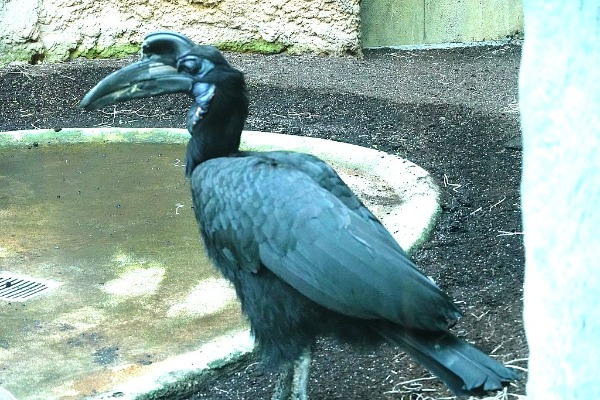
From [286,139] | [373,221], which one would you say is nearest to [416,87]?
[286,139]

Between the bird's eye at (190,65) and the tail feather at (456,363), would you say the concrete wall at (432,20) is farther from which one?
the tail feather at (456,363)

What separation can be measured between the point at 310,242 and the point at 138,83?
3.53 feet

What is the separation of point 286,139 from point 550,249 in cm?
443

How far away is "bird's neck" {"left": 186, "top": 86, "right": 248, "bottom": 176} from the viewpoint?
358cm

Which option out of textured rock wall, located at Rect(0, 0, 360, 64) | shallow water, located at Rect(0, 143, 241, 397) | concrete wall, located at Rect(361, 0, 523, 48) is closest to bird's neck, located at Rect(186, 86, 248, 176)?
shallow water, located at Rect(0, 143, 241, 397)

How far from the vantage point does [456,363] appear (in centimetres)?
290

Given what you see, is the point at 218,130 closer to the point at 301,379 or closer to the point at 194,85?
the point at 194,85

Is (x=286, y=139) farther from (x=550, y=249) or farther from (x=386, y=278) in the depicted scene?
(x=550, y=249)

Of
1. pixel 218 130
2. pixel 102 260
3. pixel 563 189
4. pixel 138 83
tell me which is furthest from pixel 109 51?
pixel 563 189

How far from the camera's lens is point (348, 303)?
3.02 m

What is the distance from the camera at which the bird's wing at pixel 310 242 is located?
298 cm

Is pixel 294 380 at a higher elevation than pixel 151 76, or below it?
below

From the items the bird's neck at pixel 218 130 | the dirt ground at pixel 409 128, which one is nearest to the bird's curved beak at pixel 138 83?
the bird's neck at pixel 218 130

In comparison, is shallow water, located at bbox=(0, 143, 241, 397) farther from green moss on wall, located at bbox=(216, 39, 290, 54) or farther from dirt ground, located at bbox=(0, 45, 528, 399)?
green moss on wall, located at bbox=(216, 39, 290, 54)
